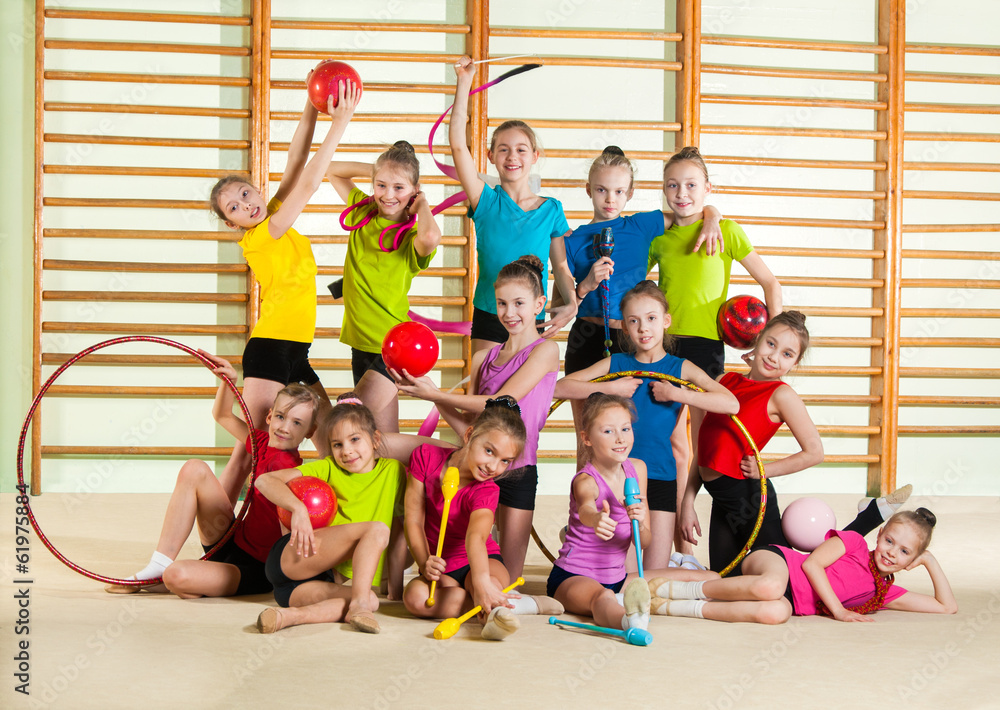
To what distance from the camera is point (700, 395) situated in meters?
2.76

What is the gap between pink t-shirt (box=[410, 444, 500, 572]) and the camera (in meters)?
2.53

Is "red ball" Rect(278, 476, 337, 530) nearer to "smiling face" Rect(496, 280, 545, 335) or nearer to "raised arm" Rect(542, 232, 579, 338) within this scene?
"smiling face" Rect(496, 280, 545, 335)

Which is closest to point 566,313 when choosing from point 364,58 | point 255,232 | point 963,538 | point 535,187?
point 535,187

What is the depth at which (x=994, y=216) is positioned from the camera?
5.49 m

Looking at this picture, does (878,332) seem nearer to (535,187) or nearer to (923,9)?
(923,9)

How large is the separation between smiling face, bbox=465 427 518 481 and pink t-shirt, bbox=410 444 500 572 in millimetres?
52

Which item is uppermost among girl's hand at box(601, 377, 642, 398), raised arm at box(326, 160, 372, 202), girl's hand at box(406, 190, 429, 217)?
raised arm at box(326, 160, 372, 202)

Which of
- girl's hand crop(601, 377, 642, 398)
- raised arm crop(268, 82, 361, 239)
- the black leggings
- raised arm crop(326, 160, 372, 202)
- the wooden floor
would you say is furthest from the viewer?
raised arm crop(326, 160, 372, 202)

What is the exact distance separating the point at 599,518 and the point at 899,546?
0.88 meters

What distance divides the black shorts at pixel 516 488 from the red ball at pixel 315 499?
1.76 feet

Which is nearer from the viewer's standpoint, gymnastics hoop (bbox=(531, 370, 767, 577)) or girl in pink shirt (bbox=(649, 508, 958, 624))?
girl in pink shirt (bbox=(649, 508, 958, 624))

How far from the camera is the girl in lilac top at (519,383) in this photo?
2.74 metres

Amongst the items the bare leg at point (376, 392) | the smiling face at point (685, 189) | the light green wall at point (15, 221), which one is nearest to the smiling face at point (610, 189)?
the smiling face at point (685, 189)

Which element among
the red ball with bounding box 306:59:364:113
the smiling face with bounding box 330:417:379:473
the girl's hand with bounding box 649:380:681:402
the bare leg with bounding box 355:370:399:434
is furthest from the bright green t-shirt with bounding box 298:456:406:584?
the red ball with bounding box 306:59:364:113
